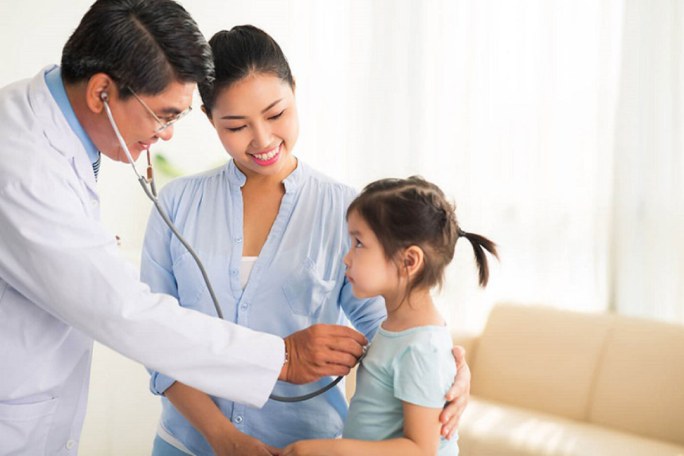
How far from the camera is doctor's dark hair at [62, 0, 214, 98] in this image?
1.33m

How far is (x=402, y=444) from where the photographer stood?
4.48ft

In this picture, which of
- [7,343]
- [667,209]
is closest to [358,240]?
[7,343]

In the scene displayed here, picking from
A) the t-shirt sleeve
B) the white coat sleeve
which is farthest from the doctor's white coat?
the t-shirt sleeve

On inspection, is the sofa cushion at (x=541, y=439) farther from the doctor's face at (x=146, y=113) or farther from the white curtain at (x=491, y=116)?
the doctor's face at (x=146, y=113)

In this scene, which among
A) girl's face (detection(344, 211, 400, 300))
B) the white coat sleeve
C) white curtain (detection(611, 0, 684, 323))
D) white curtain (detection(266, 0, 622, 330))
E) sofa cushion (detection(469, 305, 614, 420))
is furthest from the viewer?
white curtain (detection(266, 0, 622, 330))

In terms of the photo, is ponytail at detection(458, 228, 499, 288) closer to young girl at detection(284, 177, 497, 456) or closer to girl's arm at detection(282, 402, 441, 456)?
young girl at detection(284, 177, 497, 456)

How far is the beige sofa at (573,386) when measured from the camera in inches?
131

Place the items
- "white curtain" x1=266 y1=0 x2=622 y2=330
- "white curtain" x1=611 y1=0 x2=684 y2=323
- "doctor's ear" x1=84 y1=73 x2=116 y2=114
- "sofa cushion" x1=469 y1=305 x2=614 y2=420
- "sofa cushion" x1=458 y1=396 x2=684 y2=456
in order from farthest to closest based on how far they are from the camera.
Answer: "white curtain" x1=266 y1=0 x2=622 y2=330 → "sofa cushion" x1=469 y1=305 x2=614 y2=420 → "white curtain" x1=611 y1=0 x2=684 y2=323 → "sofa cushion" x1=458 y1=396 x2=684 y2=456 → "doctor's ear" x1=84 y1=73 x2=116 y2=114

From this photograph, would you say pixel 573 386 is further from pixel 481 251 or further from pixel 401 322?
pixel 401 322

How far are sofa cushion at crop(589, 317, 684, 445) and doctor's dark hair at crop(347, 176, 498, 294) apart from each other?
7.47 feet

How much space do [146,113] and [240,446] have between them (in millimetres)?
603

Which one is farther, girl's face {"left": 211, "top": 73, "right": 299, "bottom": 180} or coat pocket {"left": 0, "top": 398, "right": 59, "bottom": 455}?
girl's face {"left": 211, "top": 73, "right": 299, "bottom": 180}

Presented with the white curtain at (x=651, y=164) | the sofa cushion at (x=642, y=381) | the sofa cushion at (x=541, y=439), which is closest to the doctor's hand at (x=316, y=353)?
the sofa cushion at (x=541, y=439)

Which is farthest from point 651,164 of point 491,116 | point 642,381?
point 642,381
